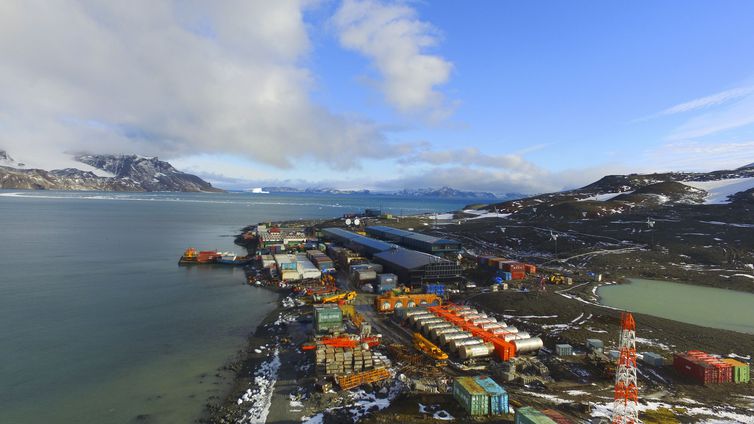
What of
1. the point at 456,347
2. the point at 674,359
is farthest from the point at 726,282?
the point at 456,347

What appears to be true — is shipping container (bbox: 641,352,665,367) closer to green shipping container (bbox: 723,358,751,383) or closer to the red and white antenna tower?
green shipping container (bbox: 723,358,751,383)

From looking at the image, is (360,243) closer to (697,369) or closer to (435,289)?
(435,289)

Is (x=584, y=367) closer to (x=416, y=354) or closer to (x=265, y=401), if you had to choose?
(x=416, y=354)

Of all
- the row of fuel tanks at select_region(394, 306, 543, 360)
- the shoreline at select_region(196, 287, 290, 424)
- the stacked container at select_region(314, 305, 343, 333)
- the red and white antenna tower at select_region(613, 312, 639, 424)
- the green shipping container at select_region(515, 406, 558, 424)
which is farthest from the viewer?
the stacked container at select_region(314, 305, 343, 333)

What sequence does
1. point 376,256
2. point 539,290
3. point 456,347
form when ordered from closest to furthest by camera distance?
1. point 456,347
2. point 539,290
3. point 376,256

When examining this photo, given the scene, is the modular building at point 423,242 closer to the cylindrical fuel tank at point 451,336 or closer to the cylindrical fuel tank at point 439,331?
the cylindrical fuel tank at point 439,331

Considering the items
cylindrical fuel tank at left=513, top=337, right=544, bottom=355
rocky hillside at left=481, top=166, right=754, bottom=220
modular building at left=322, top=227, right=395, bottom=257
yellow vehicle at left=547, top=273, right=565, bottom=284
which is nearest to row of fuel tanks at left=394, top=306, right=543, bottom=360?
cylindrical fuel tank at left=513, top=337, right=544, bottom=355
